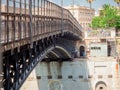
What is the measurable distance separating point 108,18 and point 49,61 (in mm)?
39168

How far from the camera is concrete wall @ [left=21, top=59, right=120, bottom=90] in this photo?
49375mm

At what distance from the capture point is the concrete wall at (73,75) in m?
49.4

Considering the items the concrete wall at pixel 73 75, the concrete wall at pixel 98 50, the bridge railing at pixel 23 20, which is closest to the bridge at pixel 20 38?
the bridge railing at pixel 23 20

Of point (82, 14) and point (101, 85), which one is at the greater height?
point (82, 14)

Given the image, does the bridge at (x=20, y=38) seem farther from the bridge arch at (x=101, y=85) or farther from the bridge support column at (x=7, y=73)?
the bridge arch at (x=101, y=85)

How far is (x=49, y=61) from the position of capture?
1933 inches

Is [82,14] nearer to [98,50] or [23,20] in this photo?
[98,50]

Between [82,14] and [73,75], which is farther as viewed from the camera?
[82,14]

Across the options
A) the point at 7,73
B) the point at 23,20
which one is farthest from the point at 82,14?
the point at 7,73

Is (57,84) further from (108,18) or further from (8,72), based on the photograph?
(108,18)

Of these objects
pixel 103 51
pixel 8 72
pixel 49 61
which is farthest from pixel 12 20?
pixel 103 51

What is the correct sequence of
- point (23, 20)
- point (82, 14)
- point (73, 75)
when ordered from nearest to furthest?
point (23, 20) → point (73, 75) → point (82, 14)

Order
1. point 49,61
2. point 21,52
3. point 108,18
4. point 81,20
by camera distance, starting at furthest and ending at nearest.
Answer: point 81,20, point 108,18, point 49,61, point 21,52

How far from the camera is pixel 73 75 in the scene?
163 feet
